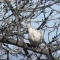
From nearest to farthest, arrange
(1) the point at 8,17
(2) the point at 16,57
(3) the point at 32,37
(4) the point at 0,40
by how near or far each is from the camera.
Answer: (4) the point at 0,40 < (3) the point at 32,37 < (1) the point at 8,17 < (2) the point at 16,57

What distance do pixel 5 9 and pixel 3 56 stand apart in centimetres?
116

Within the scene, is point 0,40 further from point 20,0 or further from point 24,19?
point 20,0

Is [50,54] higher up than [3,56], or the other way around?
[50,54]

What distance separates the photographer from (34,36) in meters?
2.99

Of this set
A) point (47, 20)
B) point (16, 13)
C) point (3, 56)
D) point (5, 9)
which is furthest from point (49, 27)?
point (3, 56)

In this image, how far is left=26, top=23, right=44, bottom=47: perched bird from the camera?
2.96m

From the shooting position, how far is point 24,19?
329cm

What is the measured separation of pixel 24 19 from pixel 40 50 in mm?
746

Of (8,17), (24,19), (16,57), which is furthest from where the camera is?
(16,57)

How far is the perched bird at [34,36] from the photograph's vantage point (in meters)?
2.96

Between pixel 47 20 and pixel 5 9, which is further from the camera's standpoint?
pixel 5 9

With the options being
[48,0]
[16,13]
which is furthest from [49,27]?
[16,13]

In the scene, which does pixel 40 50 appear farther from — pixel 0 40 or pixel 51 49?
pixel 0 40

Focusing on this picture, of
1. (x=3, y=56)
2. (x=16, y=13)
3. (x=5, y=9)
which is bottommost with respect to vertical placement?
(x=3, y=56)
